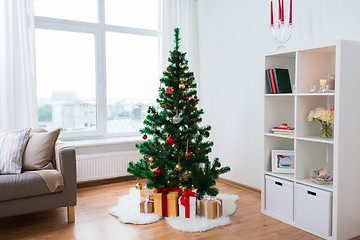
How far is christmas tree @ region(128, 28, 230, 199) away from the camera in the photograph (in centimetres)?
312

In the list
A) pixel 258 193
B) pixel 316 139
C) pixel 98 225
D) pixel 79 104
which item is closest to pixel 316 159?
pixel 316 139

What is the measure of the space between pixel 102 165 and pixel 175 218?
1556 mm

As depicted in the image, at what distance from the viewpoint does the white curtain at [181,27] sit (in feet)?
15.0

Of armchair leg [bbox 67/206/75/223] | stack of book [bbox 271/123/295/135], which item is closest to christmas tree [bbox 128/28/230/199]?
stack of book [bbox 271/123/295/135]

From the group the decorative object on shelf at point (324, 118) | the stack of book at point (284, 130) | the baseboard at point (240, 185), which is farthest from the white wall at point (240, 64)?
the decorative object on shelf at point (324, 118)

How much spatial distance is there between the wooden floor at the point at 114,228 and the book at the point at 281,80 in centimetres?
120

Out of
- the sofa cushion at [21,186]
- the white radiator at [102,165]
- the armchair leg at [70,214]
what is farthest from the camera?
the white radiator at [102,165]

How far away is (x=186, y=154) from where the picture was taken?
10.3 feet

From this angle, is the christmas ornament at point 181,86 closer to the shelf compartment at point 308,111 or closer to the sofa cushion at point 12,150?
the shelf compartment at point 308,111

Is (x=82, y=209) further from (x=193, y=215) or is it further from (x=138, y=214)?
(x=193, y=215)

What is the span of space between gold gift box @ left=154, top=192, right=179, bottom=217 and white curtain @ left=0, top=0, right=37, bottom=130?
177 cm

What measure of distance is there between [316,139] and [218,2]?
246 cm

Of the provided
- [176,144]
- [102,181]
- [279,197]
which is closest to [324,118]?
[279,197]

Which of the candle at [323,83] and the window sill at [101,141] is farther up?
the candle at [323,83]
